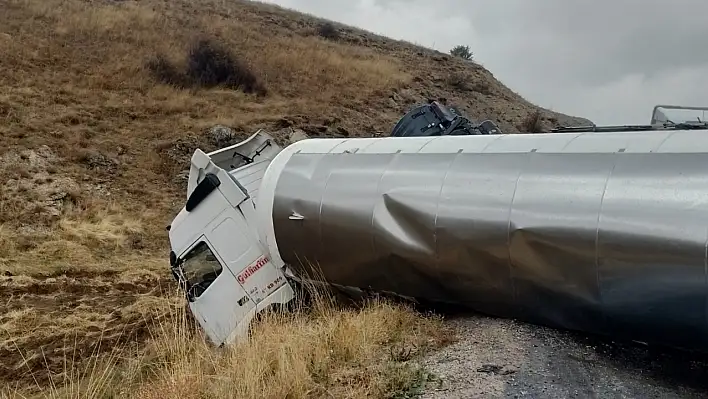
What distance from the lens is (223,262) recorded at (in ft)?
23.8

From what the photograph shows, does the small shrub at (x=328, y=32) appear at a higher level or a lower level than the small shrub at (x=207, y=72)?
higher

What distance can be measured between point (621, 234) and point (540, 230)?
1.98 feet

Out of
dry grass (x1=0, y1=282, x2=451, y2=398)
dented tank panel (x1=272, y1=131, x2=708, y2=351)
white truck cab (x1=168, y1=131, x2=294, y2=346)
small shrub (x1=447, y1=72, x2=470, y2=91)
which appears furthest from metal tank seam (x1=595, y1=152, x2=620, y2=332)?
small shrub (x1=447, y1=72, x2=470, y2=91)

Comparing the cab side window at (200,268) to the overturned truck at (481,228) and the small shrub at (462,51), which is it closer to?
the overturned truck at (481,228)

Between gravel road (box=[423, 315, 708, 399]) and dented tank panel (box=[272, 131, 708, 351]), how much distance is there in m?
0.22

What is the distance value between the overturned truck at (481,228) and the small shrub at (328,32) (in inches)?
983

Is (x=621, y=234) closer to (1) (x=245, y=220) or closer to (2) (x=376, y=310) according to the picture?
(2) (x=376, y=310)

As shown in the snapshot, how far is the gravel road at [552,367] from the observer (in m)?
4.21

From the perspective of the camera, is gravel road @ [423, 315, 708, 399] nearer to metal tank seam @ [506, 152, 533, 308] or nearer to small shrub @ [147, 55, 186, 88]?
metal tank seam @ [506, 152, 533, 308]

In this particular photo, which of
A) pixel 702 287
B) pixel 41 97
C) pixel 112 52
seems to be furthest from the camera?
pixel 112 52

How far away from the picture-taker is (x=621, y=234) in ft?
14.3

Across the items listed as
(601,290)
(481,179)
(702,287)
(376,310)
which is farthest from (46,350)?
(702,287)

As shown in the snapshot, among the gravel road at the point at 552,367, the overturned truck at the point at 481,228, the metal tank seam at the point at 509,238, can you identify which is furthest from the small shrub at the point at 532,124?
the gravel road at the point at 552,367

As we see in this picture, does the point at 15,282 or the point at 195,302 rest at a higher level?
the point at 195,302
